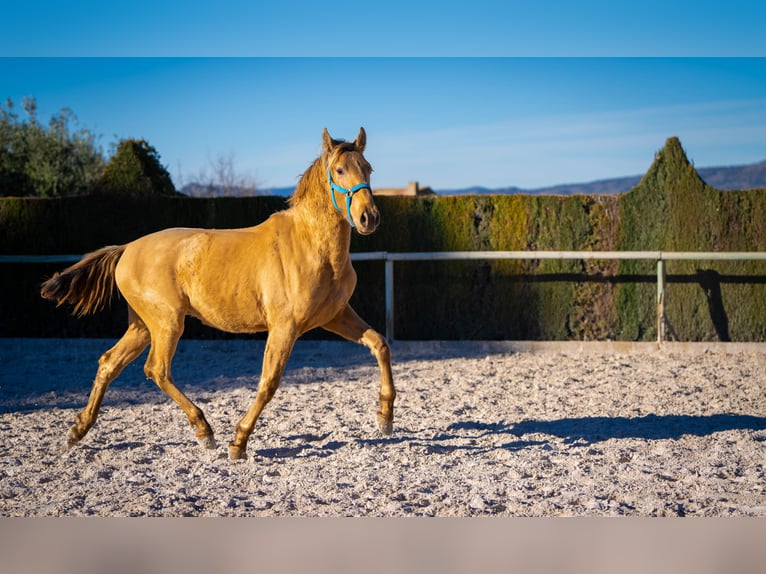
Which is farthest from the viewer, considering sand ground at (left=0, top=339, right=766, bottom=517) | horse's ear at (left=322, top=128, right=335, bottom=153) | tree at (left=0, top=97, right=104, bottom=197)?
tree at (left=0, top=97, right=104, bottom=197)

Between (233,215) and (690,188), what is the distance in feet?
18.5

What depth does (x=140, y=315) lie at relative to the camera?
17.4 ft

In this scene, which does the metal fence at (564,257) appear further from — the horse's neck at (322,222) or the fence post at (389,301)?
the horse's neck at (322,222)

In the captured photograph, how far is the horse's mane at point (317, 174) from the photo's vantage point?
15.9 feet

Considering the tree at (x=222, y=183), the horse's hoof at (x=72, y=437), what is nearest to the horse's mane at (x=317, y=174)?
the horse's hoof at (x=72, y=437)

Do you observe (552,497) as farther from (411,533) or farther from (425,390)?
(425,390)

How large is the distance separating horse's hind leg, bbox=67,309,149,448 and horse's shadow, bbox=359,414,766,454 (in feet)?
5.36

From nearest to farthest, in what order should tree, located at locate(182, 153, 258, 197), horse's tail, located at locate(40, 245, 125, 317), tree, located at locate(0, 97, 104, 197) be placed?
horse's tail, located at locate(40, 245, 125, 317)
tree, located at locate(0, 97, 104, 197)
tree, located at locate(182, 153, 258, 197)

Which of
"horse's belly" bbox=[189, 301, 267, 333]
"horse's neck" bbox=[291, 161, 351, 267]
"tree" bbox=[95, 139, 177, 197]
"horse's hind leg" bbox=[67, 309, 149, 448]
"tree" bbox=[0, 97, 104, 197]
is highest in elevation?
"tree" bbox=[0, 97, 104, 197]

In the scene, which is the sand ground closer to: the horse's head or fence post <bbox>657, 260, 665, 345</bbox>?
fence post <bbox>657, 260, 665, 345</bbox>

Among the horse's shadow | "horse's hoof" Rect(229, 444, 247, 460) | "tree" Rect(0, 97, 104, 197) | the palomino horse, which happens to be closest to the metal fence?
the horse's shadow

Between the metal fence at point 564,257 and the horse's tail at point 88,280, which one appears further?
the metal fence at point 564,257

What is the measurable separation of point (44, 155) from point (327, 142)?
49.7ft

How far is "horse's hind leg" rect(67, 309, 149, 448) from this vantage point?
5301mm
